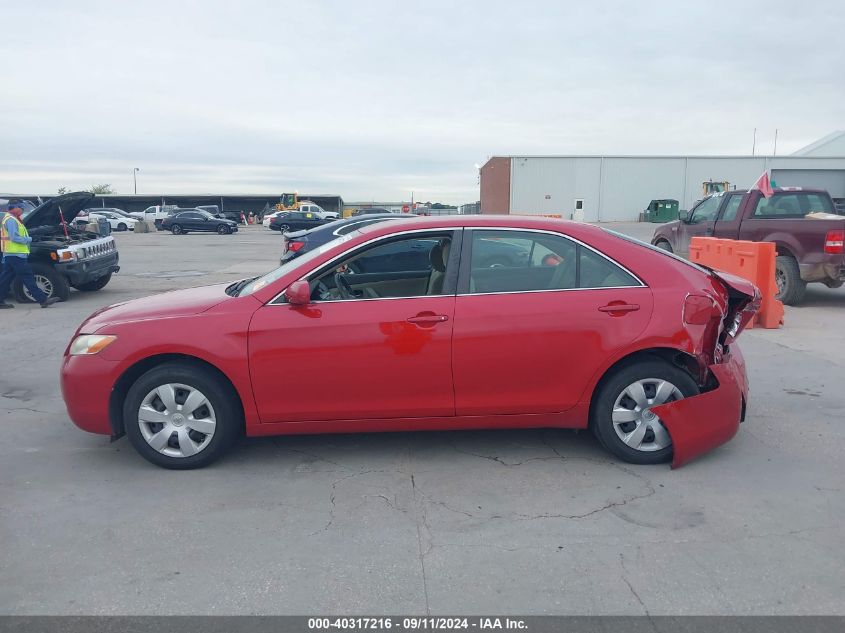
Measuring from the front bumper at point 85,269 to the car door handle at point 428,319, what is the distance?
9829 mm

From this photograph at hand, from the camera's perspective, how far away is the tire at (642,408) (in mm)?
4695

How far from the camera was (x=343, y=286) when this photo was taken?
5156 millimetres

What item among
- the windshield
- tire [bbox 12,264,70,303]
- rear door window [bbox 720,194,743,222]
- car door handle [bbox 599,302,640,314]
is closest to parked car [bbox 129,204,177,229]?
tire [bbox 12,264,70,303]

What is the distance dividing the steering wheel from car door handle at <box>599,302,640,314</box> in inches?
65.9

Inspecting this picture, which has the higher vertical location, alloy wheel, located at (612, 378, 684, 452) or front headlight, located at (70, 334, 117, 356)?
front headlight, located at (70, 334, 117, 356)

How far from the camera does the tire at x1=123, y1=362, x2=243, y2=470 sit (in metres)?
4.61

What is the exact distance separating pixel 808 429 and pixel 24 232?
439 inches

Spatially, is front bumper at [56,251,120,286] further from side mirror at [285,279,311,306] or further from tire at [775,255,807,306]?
tire at [775,255,807,306]

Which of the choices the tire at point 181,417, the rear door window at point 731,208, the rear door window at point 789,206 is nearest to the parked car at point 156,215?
the rear door window at point 731,208

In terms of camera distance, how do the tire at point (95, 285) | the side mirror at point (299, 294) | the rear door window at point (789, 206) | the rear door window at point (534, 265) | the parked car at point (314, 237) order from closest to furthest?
1. the side mirror at point (299, 294)
2. the rear door window at point (534, 265)
3. the rear door window at point (789, 206)
4. the parked car at point (314, 237)
5. the tire at point (95, 285)

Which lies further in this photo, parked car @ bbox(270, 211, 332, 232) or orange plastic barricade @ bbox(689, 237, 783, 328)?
parked car @ bbox(270, 211, 332, 232)

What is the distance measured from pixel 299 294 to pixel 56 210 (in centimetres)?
1009

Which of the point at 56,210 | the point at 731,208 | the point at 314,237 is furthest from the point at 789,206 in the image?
the point at 56,210
